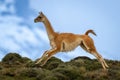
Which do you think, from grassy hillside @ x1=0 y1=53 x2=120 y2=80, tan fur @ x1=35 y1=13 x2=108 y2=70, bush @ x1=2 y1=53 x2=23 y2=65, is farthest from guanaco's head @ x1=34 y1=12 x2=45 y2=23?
bush @ x1=2 y1=53 x2=23 y2=65

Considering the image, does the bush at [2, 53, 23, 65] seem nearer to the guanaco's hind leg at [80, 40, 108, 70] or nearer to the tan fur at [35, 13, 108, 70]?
the tan fur at [35, 13, 108, 70]

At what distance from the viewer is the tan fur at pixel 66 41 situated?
3815cm

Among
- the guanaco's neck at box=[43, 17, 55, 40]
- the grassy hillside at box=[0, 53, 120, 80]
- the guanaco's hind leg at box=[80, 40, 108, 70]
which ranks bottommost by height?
the grassy hillside at box=[0, 53, 120, 80]

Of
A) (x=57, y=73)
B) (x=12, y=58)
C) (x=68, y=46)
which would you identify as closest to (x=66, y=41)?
(x=68, y=46)

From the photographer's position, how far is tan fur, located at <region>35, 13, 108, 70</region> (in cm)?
3815

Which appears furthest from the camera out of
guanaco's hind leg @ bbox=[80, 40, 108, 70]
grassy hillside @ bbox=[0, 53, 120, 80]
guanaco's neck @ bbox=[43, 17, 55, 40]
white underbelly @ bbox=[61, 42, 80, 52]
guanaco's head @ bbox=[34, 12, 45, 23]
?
guanaco's hind leg @ bbox=[80, 40, 108, 70]

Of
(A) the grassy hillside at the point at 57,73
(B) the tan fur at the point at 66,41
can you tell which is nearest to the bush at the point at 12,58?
(A) the grassy hillside at the point at 57,73

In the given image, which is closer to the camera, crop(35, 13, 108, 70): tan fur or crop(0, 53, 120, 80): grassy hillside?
crop(0, 53, 120, 80): grassy hillside

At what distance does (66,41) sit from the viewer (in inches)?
1527

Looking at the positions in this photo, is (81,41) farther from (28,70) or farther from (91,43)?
(28,70)

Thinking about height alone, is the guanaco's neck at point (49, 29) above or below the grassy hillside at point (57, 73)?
above

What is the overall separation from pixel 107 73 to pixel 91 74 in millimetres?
1183

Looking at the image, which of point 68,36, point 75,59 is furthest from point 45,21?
point 75,59

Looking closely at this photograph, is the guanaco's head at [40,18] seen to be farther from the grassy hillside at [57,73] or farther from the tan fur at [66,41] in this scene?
the grassy hillside at [57,73]
